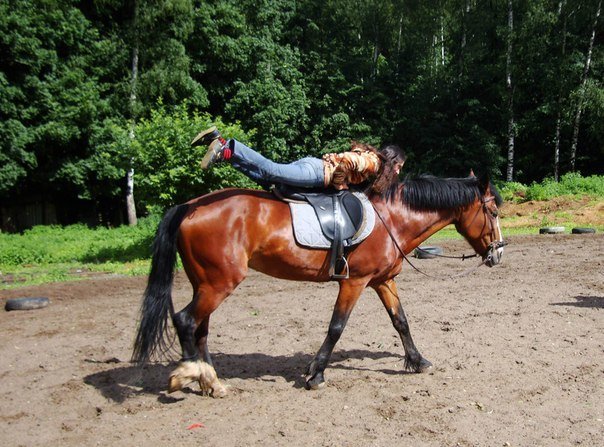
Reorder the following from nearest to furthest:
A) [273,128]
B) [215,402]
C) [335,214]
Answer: [215,402], [335,214], [273,128]

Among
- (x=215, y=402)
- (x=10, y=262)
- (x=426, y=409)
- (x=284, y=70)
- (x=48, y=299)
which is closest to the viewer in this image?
(x=426, y=409)

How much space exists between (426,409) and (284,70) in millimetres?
27972

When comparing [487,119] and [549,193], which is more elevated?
[487,119]

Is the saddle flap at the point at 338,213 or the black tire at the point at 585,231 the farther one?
the black tire at the point at 585,231

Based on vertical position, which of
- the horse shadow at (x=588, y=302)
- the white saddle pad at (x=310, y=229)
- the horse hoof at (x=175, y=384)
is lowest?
the horse shadow at (x=588, y=302)

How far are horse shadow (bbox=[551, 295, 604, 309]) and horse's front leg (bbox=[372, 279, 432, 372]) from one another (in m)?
3.38

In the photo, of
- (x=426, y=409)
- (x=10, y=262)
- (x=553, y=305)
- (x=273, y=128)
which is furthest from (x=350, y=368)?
(x=273, y=128)

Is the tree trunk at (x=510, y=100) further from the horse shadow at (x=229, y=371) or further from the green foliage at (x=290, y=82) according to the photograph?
the horse shadow at (x=229, y=371)

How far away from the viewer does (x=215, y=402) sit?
4.87 m

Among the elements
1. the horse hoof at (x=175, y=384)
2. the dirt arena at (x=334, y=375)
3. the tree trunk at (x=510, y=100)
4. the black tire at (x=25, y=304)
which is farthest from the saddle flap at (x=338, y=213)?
the tree trunk at (x=510, y=100)

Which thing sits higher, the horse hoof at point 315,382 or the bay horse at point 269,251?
the bay horse at point 269,251

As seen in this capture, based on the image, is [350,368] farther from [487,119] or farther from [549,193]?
[487,119]

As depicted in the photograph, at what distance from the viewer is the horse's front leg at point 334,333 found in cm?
515

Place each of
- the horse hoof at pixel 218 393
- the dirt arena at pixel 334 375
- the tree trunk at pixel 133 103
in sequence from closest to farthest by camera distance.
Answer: the dirt arena at pixel 334 375 → the horse hoof at pixel 218 393 → the tree trunk at pixel 133 103
